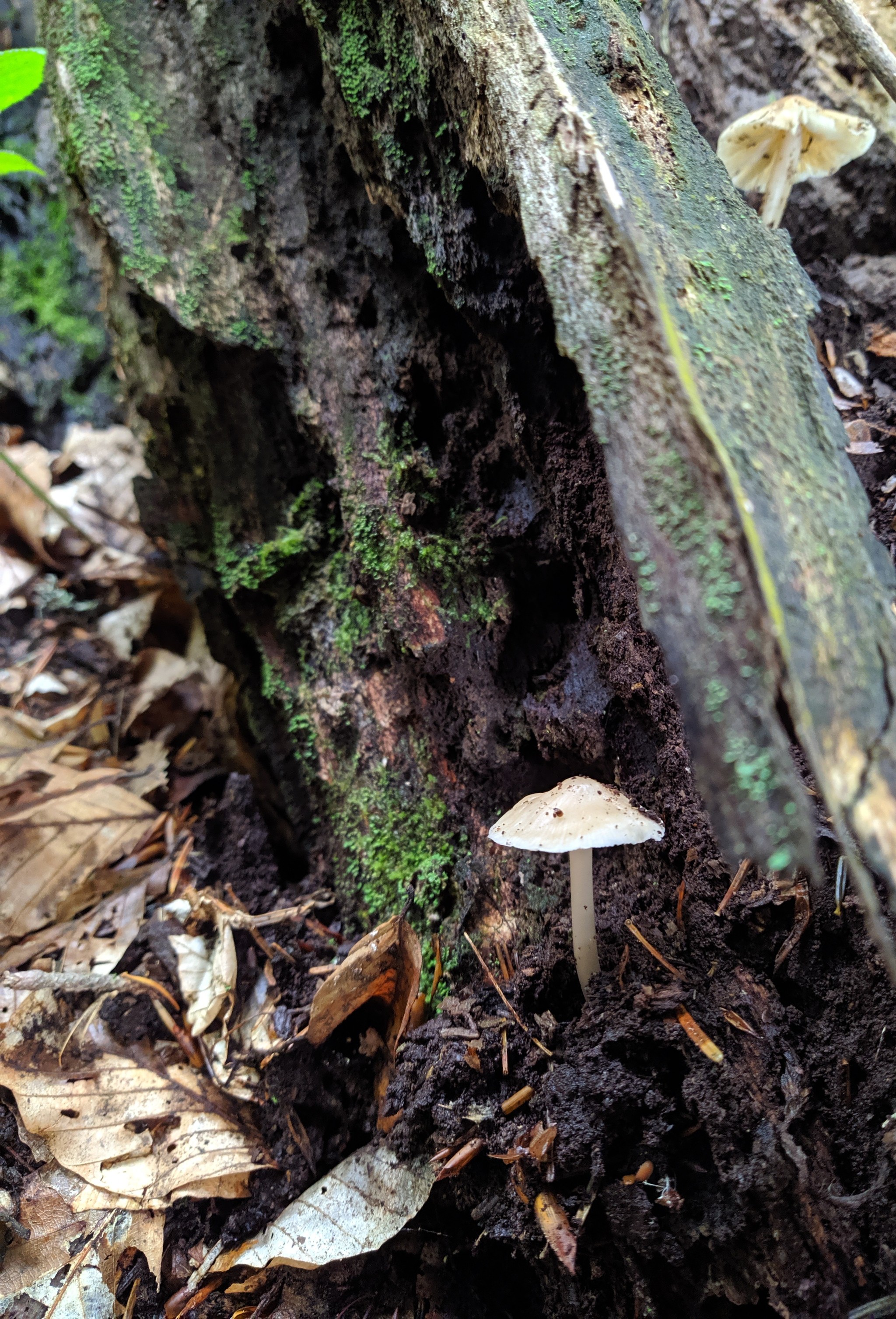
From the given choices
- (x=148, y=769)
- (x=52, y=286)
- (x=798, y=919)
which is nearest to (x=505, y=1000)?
(x=798, y=919)

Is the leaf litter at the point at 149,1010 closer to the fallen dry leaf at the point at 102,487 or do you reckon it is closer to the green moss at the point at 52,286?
the fallen dry leaf at the point at 102,487

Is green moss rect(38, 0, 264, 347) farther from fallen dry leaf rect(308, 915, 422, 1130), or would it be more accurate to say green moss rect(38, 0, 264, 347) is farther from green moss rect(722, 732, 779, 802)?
green moss rect(722, 732, 779, 802)

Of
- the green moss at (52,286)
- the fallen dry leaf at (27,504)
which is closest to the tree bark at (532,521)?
the fallen dry leaf at (27,504)

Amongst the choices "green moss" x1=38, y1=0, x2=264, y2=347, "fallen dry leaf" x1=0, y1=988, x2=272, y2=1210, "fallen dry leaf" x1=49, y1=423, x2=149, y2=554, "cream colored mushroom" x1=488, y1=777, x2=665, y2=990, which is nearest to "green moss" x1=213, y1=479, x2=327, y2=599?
"green moss" x1=38, y1=0, x2=264, y2=347

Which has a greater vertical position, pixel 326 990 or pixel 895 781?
pixel 895 781

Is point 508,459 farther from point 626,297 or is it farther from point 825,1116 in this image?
point 825,1116

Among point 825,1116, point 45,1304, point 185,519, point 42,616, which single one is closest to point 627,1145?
point 825,1116
